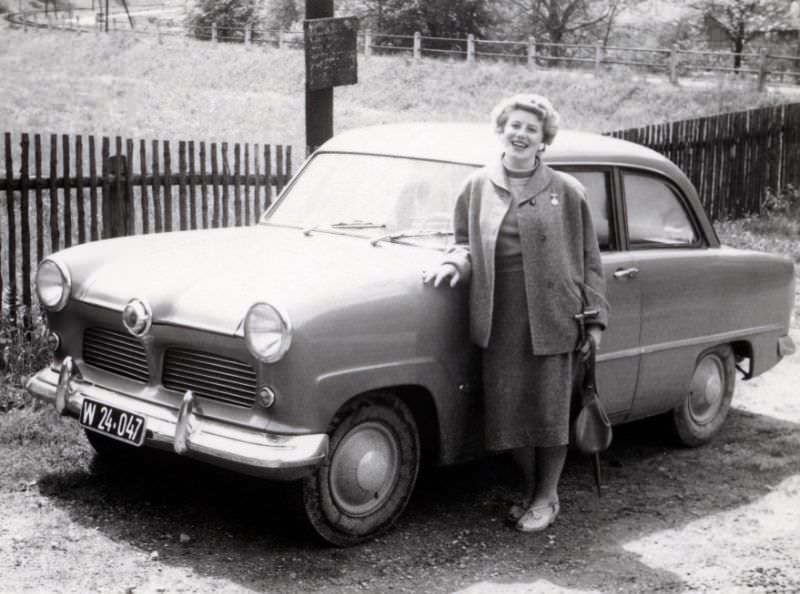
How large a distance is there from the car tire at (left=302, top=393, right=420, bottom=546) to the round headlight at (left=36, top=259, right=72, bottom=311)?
4.71 ft

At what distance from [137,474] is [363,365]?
164cm

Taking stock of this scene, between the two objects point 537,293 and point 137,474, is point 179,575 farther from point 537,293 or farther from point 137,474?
point 537,293

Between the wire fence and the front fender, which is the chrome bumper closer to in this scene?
the front fender

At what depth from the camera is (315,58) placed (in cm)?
843

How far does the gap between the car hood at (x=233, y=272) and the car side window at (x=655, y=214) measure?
1386 mm

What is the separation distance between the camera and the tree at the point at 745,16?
43375 mm

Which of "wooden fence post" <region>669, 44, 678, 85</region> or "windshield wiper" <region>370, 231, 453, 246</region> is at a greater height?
"wooden fence post" <region>669, 44, 678, 85</region>

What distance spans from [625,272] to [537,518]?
1.32 meters

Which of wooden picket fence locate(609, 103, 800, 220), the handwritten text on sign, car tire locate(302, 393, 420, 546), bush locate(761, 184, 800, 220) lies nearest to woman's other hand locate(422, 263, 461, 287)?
car tire locate(302, 393, 420, 546)

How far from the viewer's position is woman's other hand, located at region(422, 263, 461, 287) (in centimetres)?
509

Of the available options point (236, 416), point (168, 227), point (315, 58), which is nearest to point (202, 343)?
point (236, 416)

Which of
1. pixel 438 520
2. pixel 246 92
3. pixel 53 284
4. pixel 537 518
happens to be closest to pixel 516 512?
pixel 537 518

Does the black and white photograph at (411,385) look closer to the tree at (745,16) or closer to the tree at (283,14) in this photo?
the tree at (283,14)

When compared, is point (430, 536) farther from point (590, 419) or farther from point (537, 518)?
point (590, 419)
